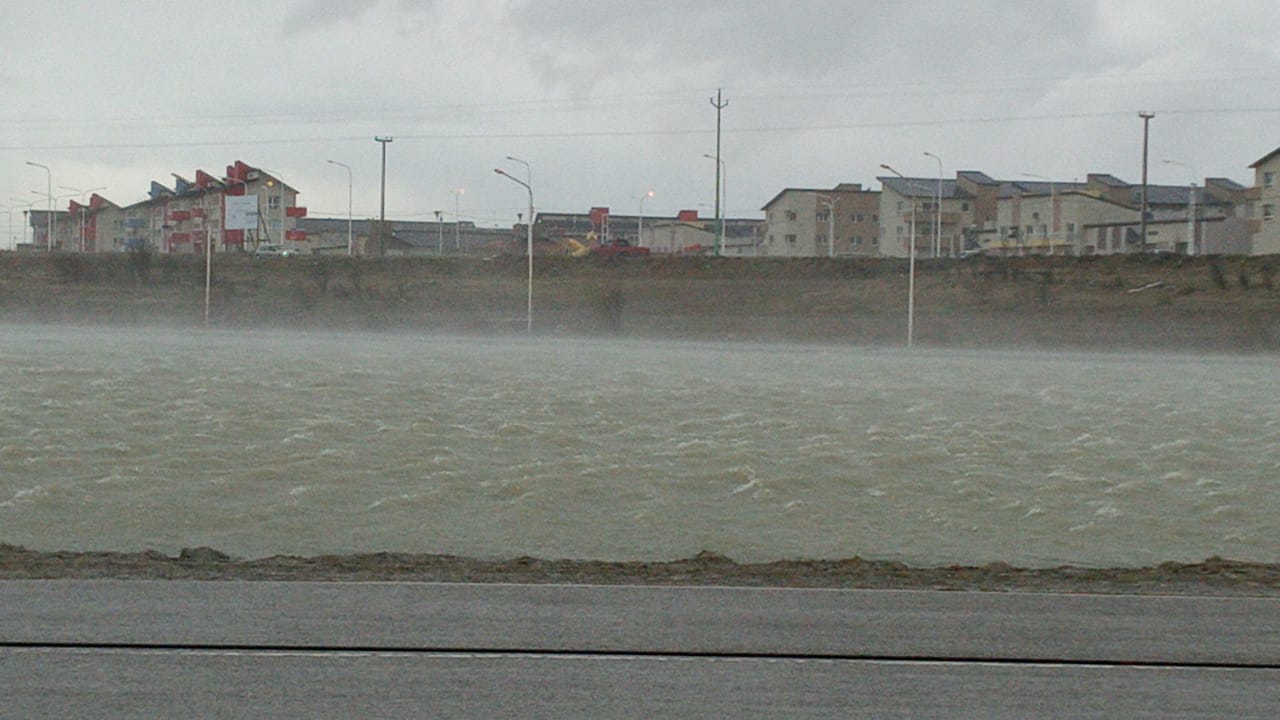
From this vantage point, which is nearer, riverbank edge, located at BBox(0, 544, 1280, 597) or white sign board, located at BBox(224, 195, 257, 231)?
riverbank edge, located at BBox(0, 544, 1280, 597)

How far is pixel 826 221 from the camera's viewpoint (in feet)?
424

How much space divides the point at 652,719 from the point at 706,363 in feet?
155

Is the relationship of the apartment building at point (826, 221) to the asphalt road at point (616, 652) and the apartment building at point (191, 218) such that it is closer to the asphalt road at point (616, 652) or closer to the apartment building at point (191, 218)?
the apartment building at point (191, 218)

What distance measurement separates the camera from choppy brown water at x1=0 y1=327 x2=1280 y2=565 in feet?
66.9

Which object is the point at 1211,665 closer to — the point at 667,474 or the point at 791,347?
the point at 667,474

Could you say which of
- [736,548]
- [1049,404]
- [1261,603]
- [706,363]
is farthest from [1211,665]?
[706,363]

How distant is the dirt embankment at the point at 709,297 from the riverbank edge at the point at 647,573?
56.2m

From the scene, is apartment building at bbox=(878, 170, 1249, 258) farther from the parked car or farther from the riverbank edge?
the riverbank edge

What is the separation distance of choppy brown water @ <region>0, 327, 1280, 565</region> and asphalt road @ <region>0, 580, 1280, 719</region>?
6.88 m

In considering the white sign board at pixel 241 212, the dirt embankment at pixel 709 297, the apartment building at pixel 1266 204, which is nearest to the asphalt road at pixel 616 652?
the dirt embankment at pixel 709 297

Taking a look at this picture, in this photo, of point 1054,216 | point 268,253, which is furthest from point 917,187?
point 268,253

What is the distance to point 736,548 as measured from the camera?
63.8 feet

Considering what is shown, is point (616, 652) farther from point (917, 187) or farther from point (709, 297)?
point (917, 187)

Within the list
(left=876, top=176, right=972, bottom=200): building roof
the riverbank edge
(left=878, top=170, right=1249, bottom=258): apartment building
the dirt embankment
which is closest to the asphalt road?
the riverbank edge
